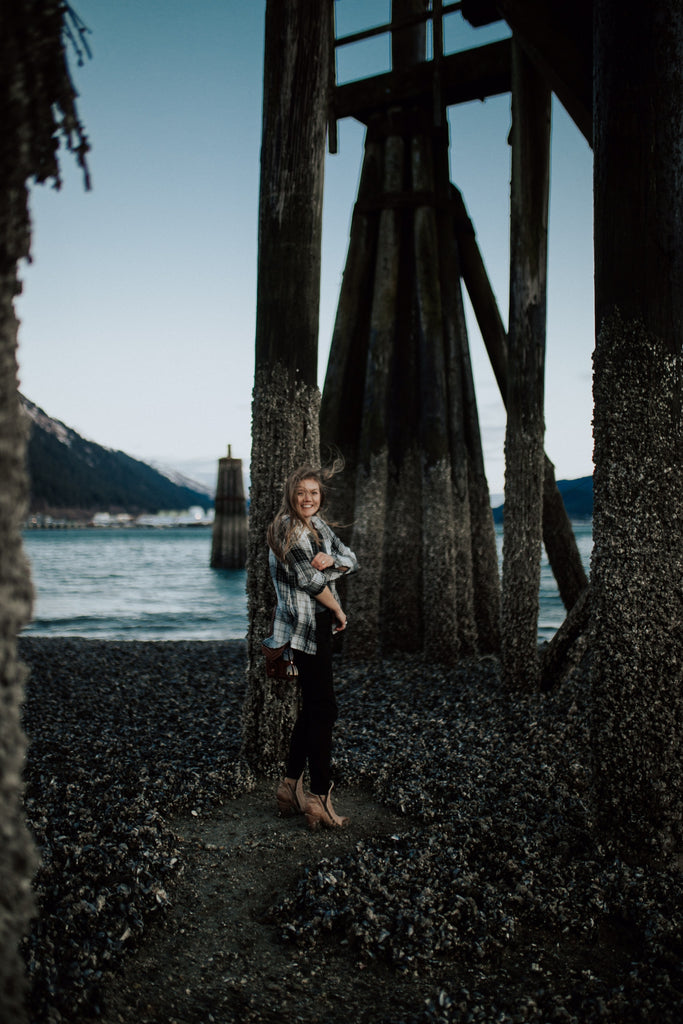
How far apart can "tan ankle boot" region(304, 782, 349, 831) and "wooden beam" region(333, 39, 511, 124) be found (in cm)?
690

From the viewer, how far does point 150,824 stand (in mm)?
3779

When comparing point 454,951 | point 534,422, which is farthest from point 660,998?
point 534,422

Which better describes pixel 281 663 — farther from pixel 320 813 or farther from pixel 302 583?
pixel 320 813

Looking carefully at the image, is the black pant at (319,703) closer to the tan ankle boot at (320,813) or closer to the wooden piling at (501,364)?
the tan ankle boot at (320,813)

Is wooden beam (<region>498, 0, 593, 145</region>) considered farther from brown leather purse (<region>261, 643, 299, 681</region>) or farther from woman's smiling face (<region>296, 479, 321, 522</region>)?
brown leather purse (<region>261, 643, 299, 681</region>)

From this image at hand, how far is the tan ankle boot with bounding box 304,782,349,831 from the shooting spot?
12.8 feet

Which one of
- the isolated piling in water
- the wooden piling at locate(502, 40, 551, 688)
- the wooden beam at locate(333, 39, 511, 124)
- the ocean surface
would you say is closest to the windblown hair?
the wooden piling at locate(502, 40, 551, 688)

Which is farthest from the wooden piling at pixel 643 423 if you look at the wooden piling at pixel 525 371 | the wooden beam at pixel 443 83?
the wooden beam at pixel 443 83

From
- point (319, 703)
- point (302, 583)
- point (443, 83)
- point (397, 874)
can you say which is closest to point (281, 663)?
point (319, 703)

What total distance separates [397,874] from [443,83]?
26.4 feet

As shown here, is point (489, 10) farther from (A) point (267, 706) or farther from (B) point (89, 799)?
(B) point (89, 799)

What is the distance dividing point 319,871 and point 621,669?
180 cm

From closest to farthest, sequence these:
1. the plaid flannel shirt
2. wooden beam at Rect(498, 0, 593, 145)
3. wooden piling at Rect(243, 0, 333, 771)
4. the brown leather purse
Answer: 1. the plaid flannel shirt
2. the brown leather purse
3. wooden beam at Rect(498, 0, 593, 145)
4. wooden piling at Rect(243, 0, 333, 771)

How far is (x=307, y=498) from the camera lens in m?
4.01
